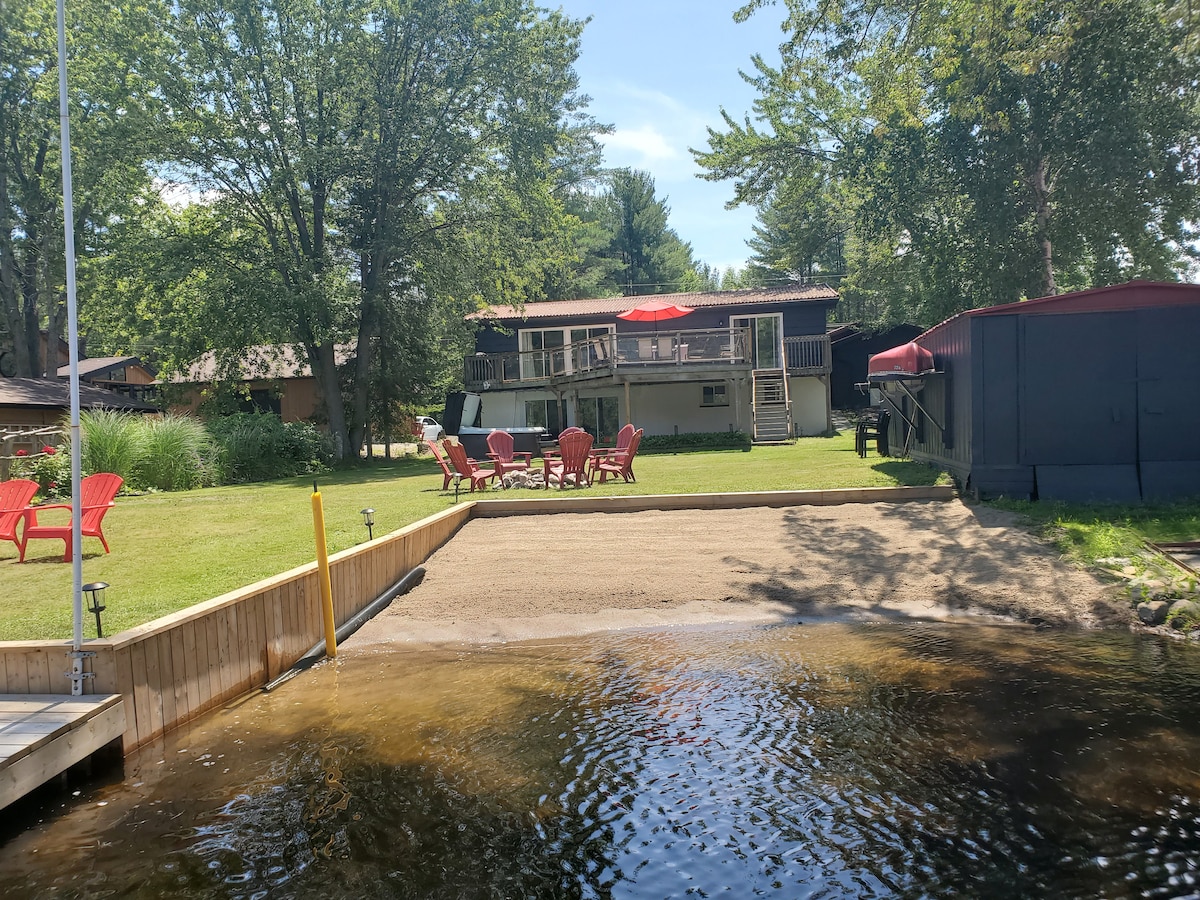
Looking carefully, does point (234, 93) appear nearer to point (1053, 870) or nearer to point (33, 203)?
point (33, 203)

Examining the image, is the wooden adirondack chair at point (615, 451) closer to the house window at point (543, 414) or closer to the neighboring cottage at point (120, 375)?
the house window at point (543, 414)

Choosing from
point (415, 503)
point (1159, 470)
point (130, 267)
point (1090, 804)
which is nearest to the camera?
point (1090, 804)

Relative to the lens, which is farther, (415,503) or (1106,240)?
(1106,240)

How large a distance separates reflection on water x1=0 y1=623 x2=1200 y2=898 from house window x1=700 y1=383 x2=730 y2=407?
21.7m

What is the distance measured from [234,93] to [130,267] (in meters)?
5.29

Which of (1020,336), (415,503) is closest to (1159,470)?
(1020,336)

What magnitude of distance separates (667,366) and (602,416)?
18.7 feet

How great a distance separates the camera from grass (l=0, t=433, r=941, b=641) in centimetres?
635

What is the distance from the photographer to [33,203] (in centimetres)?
2958

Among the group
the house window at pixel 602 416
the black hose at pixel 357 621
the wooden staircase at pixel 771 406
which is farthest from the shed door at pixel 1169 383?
the house window at pixel 602 416

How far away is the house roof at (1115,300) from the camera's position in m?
10.4

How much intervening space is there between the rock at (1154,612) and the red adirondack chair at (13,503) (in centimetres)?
1042

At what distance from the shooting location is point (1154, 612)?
6.98 metres

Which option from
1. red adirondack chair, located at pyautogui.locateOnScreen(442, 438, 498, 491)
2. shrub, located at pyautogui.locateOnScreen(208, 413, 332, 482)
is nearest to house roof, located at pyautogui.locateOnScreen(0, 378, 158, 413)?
shrub, located at pyautogui.locateOnScreen(208, 413, 332, 482)
